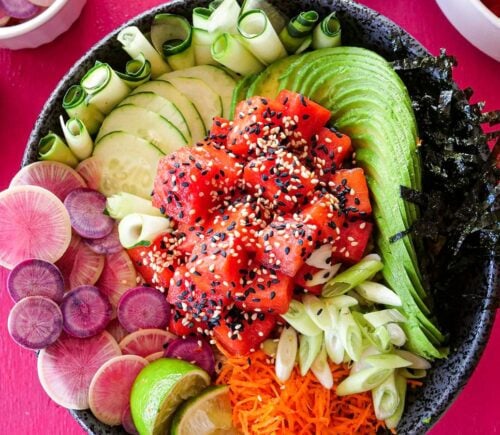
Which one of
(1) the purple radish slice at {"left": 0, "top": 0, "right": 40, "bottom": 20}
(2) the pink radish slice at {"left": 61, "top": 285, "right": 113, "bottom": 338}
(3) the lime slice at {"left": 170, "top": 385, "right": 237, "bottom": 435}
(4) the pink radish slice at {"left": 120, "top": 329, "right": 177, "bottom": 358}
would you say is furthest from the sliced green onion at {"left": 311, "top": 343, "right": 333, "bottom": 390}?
(1) the purple radish slice at {"left": 0, "top": 0, "right": 40, "bottom": 20}

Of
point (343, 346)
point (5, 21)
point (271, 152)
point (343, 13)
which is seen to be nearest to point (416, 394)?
point (343, 346)

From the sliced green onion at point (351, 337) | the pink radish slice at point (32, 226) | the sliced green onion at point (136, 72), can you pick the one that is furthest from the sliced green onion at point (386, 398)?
the sliced green onion at point (136, 72)

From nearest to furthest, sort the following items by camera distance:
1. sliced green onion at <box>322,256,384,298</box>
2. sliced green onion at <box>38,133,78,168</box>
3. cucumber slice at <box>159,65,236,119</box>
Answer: sliced green onion at <box>322,256,384,298</box>, sliced green onion at <box>38,133,78,168</box>, cucumber slice at <box>159,65,236,119</box>

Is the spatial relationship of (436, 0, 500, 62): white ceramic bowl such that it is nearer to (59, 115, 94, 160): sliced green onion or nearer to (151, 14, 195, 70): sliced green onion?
(151, 14, 195, 70): sliced green onion

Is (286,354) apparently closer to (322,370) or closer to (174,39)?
(322,370)

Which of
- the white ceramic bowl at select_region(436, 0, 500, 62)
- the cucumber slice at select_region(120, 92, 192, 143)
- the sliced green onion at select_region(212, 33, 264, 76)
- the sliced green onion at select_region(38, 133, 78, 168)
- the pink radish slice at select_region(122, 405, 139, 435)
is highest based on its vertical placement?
the white ceramic bowl at select_region(436, 0, 500, 62)
